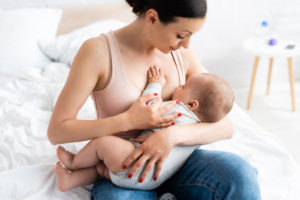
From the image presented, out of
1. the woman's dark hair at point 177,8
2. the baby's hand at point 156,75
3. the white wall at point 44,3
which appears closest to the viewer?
the woman's dark hair at point 177,8

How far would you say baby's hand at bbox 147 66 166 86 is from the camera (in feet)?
3.67

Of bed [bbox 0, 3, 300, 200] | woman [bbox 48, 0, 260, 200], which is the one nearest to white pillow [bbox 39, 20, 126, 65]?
bed [bbox 0, 3, 300, 200]

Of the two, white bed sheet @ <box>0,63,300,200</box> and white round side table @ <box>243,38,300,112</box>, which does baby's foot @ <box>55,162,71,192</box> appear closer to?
white bed sheet @ <box>0,63,300,200</box>

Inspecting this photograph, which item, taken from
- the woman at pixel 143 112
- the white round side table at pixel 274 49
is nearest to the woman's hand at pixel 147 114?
the woman at pixel 143 112

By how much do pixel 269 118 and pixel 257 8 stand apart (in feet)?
3.43

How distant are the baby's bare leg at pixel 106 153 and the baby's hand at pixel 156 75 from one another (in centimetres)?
26

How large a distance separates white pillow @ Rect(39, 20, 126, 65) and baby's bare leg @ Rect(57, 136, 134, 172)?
4.13ft

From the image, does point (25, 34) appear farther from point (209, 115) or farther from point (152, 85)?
point (209, 115)

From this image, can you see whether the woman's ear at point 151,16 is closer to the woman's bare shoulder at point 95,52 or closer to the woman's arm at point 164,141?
the woman's bare shoulder at point 95,52

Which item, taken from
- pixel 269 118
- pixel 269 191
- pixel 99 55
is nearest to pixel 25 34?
pixel 99 55

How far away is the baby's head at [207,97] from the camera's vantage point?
1087mm

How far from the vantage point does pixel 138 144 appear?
1.03m

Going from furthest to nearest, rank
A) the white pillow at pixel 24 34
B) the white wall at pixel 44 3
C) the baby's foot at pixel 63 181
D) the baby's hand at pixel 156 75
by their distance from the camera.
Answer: the white wall at pixel 44 3 → the white pillow at pixel 24 34 → the baby's hand at pixel 156 75 → the baby's foot at pixel 63 181

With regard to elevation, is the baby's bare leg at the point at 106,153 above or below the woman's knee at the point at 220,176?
above
